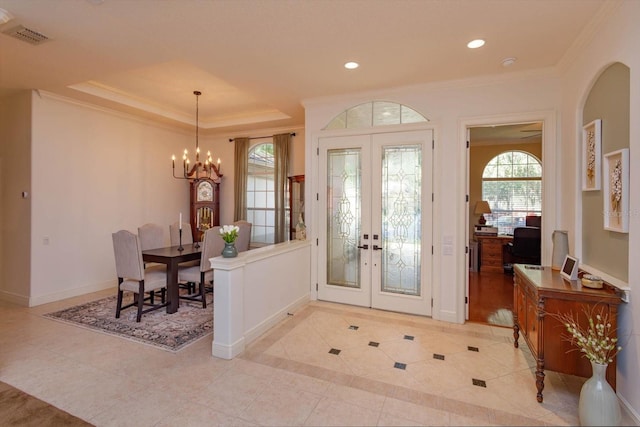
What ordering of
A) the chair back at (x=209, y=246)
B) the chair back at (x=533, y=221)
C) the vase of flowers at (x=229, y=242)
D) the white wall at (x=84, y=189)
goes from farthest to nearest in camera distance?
the chair back at (x=533, y=221)
the white wall at (x=84, y=189)
the chair back at (x=209, y=246)
the vase of flowers at (x=229, y=242)

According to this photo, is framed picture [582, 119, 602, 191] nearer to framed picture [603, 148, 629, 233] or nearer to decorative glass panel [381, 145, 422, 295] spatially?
framed picture [603, 148, 629, 233]

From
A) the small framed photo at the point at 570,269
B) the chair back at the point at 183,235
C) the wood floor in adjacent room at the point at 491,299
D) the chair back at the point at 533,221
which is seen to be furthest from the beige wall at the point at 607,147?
the chair back at the point at 183,235

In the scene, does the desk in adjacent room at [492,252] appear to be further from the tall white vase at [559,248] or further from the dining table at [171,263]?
the dining table at [171,263]

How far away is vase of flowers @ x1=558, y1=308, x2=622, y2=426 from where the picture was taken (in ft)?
6.43

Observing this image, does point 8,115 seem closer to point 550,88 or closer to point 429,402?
point 429,402

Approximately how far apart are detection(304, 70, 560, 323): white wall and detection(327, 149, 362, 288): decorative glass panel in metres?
1.02

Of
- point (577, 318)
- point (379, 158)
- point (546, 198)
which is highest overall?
point (379, 158)

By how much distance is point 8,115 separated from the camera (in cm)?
481

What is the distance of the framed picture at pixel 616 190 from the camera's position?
227 cm

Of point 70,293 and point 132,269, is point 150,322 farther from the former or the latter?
point 70,293

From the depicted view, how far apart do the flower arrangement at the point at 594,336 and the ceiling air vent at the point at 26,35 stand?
195 inches

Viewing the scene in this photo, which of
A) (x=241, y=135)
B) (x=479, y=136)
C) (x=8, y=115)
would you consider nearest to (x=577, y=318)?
(x=479, y=136)

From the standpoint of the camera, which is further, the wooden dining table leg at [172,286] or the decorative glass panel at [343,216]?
the decorative glass panel at [343,216]

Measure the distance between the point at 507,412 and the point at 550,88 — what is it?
331 cm
